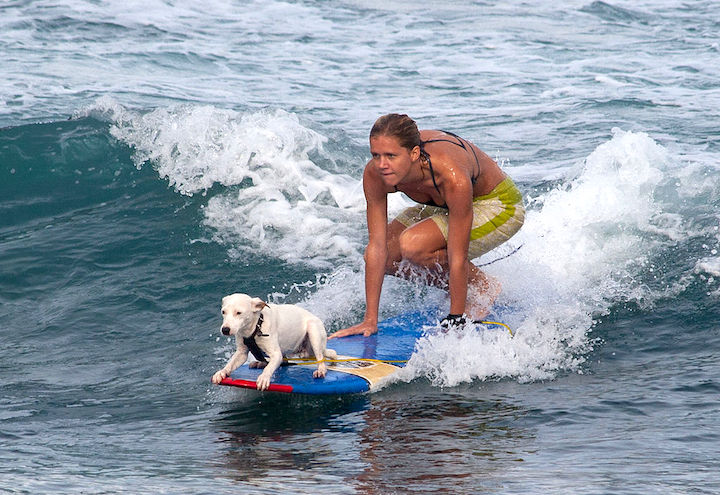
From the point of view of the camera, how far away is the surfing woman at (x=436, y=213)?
19.0 ft

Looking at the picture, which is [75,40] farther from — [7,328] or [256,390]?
[256,390]

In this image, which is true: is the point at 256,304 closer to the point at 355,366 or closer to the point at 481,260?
the point at 355,366

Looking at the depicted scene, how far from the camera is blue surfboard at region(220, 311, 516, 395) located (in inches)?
217

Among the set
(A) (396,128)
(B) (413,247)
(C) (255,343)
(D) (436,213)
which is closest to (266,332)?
(C) (255,343)

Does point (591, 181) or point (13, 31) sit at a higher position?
point (13, 31)

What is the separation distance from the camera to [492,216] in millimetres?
6699

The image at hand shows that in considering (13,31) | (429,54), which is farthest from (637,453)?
(13,31)

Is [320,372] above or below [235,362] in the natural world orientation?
below

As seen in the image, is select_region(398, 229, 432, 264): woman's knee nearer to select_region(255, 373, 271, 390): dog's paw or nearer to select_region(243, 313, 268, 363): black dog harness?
select_region(243, 313, 268, 363): black dog harness

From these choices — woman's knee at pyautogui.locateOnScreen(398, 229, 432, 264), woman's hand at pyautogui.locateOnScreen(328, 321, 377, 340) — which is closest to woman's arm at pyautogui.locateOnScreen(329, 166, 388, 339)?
woman's hand at pyautogui.locateOnScreen(328, 321, 377, 340)

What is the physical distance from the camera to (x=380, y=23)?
2145 cm

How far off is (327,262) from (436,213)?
226cm

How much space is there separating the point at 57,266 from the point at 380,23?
47.0 feet

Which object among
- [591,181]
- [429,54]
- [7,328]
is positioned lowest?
[7,328]
